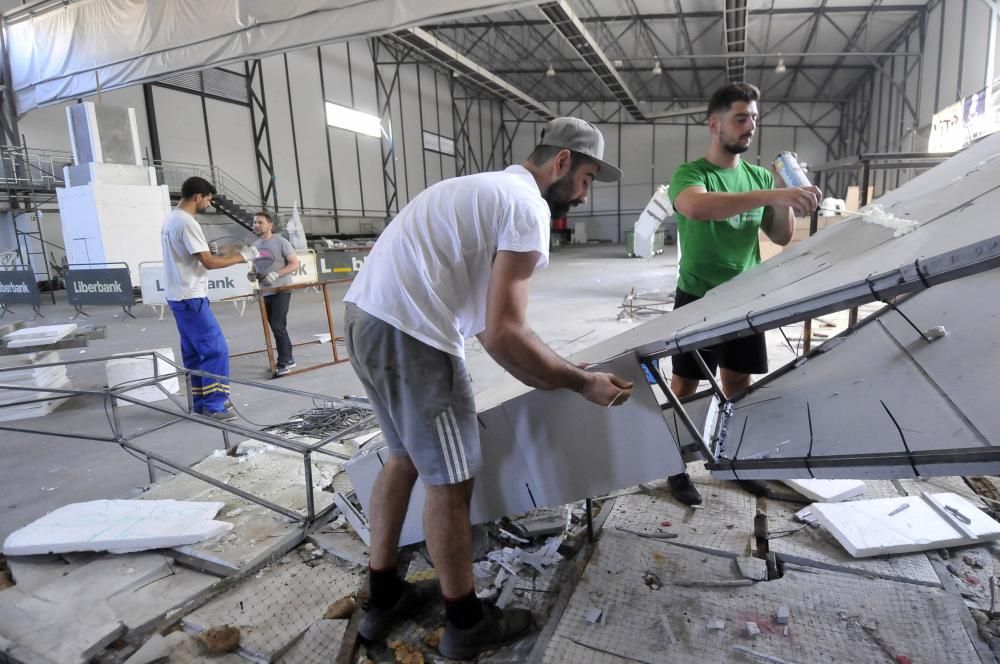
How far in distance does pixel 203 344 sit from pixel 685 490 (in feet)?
10.3

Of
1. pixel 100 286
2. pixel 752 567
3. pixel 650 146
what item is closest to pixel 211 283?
pixel 100 286

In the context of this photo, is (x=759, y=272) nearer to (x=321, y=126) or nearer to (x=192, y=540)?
(x=192, y=540)

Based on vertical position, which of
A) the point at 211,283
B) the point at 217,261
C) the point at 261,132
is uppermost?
the point at 261,132

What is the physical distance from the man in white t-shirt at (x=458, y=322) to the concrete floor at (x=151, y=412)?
2039 mm

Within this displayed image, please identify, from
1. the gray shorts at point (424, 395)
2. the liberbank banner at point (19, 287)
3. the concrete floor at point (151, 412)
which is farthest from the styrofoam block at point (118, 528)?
the liberbank banner at point (19, 287)

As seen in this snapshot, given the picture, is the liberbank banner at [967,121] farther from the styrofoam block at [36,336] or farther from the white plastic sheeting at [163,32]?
the styrofoam block at [36,336]

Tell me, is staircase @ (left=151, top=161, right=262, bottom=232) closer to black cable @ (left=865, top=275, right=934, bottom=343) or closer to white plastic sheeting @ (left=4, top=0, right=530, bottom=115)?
white plastic sheeting @ (left=4, top=0, right=530, bottom=115)

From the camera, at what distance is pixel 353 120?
16.7m

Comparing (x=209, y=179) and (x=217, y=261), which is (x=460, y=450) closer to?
(x=217, y=261)

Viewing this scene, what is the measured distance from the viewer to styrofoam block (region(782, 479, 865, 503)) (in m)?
2.13

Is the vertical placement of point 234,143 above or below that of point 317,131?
below

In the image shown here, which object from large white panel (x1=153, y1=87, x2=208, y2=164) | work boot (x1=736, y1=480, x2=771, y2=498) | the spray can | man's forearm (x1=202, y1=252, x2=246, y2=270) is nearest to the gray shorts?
work boot (x1=736, y1=480, x2=771, y2=498)

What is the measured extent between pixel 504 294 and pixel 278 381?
3809 millimetres

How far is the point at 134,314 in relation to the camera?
340 inches
